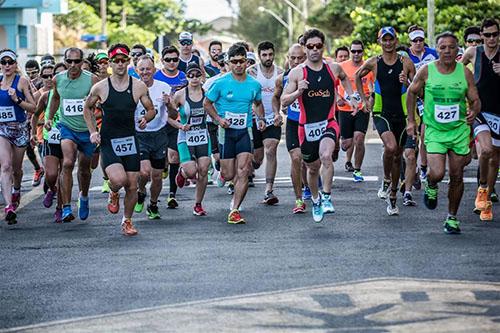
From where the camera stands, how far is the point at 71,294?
10516mm

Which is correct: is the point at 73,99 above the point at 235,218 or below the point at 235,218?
above

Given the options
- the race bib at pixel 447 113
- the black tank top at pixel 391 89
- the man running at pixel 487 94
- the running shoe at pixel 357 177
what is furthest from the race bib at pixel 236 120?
the running shoe at pixel 357 177

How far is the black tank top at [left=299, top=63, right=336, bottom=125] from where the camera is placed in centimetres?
1499

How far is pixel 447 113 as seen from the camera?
13719 mm

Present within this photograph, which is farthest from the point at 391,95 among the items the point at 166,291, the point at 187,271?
the point at 166,291

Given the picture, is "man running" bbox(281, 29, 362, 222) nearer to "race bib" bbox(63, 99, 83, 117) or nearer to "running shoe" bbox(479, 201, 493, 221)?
"running shoe" bbox(479, 201, 493, 221)

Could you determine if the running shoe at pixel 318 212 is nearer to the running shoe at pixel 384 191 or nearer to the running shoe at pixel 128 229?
the running shoe at pixel 128 229

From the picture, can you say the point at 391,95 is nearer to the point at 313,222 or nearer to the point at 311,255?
the point at 313,222

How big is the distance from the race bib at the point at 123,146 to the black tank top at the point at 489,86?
3506mm

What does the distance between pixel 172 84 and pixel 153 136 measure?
1713 millimetres

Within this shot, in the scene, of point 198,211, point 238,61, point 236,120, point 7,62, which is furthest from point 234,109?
point 7,62

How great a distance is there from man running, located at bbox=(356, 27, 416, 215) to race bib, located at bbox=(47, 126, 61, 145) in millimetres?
3385

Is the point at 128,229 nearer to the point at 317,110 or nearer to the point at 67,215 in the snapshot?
the point at 67,215

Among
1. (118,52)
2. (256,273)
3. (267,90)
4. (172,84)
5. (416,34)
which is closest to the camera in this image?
(256,273)
